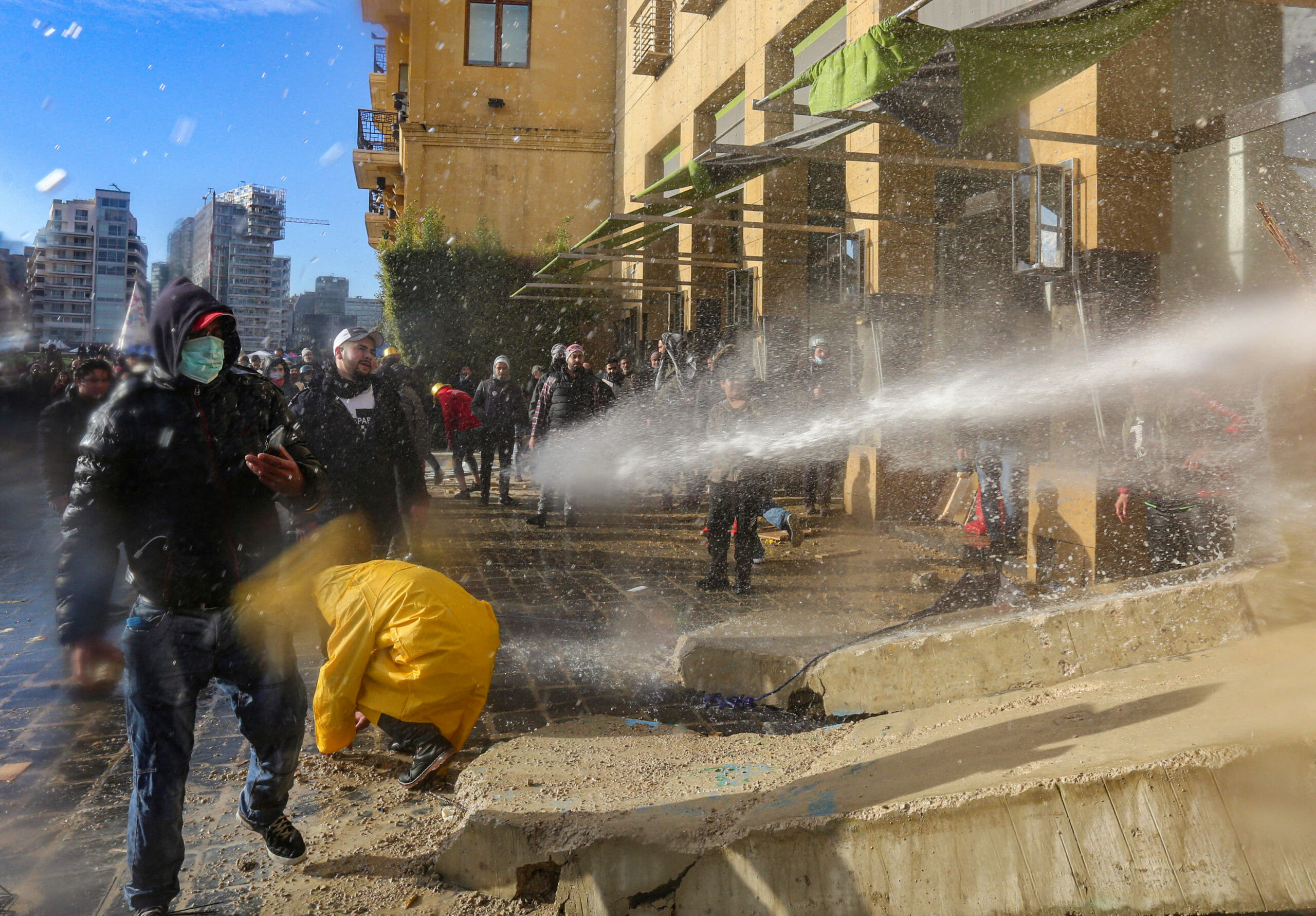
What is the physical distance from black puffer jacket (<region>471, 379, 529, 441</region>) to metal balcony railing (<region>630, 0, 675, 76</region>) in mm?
8181

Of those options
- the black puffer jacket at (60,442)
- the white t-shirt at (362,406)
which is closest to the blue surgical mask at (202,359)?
the white t-shirt at (362,406)

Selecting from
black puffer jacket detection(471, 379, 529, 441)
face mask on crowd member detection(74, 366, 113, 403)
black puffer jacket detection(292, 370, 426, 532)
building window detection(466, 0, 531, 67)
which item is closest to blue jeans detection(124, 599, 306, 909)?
black puffer jacket detection(292, 370, 426, 532)

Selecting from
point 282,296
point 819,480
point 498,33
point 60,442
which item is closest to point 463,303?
point 498,33

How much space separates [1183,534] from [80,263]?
3626cm

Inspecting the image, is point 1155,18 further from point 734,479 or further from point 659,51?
point 659,51

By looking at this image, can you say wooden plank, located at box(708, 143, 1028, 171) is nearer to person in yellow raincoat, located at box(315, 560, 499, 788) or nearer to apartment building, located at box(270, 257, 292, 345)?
person in yellow raincoat, located at box(315, 560, 499, 788)

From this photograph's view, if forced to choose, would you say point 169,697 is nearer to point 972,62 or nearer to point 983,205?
point 972,62

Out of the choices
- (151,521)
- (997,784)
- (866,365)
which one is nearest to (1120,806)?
(997,784)

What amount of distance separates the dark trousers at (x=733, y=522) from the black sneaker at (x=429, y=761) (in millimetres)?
3751

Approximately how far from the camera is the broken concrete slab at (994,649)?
11.9ft

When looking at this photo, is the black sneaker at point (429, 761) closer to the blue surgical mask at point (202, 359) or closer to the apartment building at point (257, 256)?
the blue surgical mask at point (202, 359)

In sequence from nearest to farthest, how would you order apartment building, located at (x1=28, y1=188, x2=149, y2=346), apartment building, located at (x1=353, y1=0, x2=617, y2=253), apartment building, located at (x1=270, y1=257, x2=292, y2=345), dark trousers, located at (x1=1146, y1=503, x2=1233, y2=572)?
1. dark trousers, located at (x1=1146, y1=503, x2=1233, y2=572)
2. apartment building, located at (x1=28, y1=188, x2=149, y2=346)
3. apartment building, located at (x1=353, y1=0, x2=617, y2=253)
4. apartment building, located at (x1=270, y1=257, x2=292, y2=345)

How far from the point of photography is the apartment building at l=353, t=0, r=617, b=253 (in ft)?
83.0

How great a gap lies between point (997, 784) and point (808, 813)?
19.7 inches
